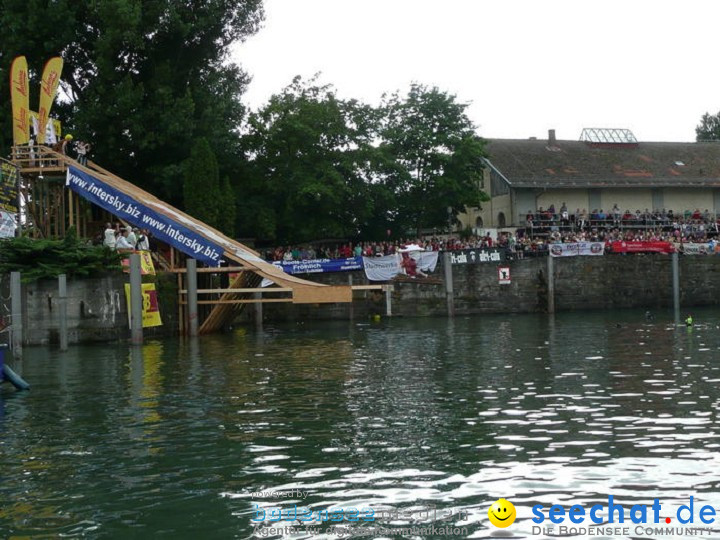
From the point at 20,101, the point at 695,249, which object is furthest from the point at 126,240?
the point at 695,249

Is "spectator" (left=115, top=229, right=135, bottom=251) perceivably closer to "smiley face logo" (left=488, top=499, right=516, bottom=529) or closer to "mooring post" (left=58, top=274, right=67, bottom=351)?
"mooring post" (left=58, top=274, right=67, bottom=351)

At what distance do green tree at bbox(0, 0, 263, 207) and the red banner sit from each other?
20.4 m

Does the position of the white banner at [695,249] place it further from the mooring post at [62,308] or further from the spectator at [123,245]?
the mooring post at [62,308]

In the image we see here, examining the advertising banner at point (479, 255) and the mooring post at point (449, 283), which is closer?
the mooring post at point (449, 283)

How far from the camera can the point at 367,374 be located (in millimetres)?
22078

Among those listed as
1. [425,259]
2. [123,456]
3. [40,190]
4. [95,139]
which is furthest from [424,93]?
[123,456]

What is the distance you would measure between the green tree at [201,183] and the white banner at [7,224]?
1178 centimetres

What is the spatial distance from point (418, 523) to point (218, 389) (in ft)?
35.8

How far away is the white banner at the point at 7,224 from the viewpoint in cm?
3126

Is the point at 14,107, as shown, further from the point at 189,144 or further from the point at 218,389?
the point at 218,389

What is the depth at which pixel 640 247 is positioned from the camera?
49906 millimetres

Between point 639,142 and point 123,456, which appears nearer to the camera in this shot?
point 123,456

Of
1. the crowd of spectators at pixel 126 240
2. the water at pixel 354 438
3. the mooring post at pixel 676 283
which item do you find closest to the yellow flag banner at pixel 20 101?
the crowd of spectators at pixel 126 240

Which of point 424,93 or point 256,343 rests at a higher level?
point 424,93
